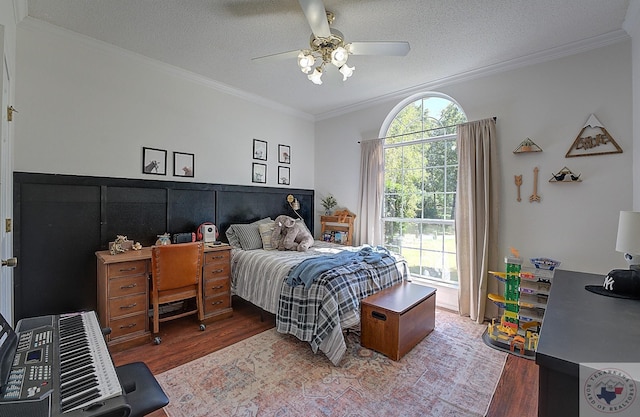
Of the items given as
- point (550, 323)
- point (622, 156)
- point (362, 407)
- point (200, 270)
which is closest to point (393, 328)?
point (362, 407)

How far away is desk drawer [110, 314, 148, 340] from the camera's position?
7.79ft

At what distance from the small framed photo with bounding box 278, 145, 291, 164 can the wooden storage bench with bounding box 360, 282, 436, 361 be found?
8.58ft

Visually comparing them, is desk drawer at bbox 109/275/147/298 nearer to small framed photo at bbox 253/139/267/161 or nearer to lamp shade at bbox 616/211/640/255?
small framed photo at bbox 253/139/267/161

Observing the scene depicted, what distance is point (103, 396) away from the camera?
751mm

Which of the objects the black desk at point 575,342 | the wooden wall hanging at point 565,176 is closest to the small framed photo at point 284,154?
the wooden wall hanging at point 565,176

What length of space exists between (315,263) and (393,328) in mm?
891

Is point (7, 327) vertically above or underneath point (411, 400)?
above

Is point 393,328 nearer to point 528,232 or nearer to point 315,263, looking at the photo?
point 315,263

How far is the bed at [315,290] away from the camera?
2273 mm

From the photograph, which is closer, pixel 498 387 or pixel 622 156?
pixel 498 387

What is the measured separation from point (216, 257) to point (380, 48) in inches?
102

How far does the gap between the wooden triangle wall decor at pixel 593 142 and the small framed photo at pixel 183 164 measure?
4.06 m

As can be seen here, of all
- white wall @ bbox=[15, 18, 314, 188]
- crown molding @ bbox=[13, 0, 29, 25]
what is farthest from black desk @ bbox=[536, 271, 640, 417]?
crown molding @ bbox=[13, 0, 29, 25]

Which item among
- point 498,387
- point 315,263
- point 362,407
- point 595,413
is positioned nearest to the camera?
point 595,413
